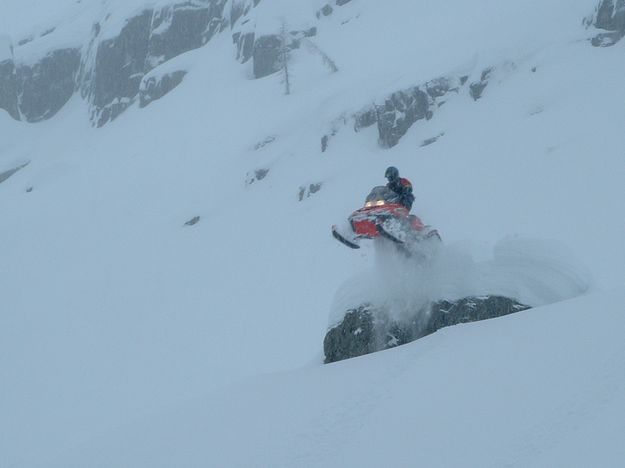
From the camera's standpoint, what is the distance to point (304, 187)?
22750 millimetres

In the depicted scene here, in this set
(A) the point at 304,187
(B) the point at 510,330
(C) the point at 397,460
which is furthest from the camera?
(A) the point at 304,187

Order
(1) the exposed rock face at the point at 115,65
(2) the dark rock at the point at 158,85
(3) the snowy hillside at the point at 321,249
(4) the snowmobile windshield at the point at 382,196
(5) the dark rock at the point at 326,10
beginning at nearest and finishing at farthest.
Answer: (3) the snowy hillside at the point at 321,249 < (4) the snowmobile windshield at the point at 382,196 < (5) the dark rock at the point at 326,10 < (2) the dark rock at the point at 158,85 < (1) the exposed rock face at the point at 115,65

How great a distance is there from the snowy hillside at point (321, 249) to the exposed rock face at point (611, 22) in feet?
0.22

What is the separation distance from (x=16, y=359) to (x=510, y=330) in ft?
54.7

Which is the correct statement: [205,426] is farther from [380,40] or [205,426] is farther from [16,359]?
[380,40]

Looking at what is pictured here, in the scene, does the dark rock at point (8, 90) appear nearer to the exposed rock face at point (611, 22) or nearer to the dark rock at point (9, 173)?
the dark rock at point (9, 173)

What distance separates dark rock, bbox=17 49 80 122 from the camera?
54812 mm

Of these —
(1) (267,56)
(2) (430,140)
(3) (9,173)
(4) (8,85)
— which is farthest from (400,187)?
(4) (8,85)

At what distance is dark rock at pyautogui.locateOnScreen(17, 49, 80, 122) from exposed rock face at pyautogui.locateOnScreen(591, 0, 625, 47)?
45.3 metres

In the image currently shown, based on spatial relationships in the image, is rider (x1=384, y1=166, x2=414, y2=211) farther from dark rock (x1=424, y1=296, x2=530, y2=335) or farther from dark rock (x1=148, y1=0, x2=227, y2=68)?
dark rock (x1=148, y1=0, x2=227, y2=68)

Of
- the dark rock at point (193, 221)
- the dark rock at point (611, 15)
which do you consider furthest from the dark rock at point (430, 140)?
the dark rock at point (193, 221)

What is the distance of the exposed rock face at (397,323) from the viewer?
7402 mm

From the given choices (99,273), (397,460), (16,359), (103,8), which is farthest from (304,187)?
(103,8)

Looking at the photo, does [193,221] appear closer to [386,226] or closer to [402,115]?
[402,115]
